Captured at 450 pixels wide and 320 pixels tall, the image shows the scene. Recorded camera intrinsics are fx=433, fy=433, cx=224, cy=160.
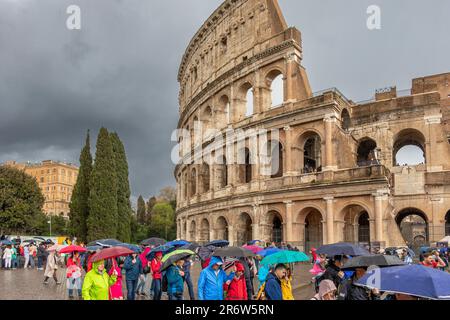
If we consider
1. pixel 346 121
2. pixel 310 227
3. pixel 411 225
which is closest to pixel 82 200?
pixel 310 227

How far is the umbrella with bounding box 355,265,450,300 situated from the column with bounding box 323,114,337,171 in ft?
72.3

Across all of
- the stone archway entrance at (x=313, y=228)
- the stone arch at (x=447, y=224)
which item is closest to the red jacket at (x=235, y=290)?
the stone archway entrance at (x=313, y=228)

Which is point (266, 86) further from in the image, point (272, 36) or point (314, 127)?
point (314, 127)

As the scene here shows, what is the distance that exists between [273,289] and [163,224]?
68431mm

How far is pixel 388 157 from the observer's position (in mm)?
31109

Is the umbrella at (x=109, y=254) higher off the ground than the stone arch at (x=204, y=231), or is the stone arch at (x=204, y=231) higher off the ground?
the umbrella at (x=109, y=254)

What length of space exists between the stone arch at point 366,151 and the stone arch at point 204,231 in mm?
13649

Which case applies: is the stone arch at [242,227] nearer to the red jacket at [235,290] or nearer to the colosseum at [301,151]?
the colosseum at [301,151]

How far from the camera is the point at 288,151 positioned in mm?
29281

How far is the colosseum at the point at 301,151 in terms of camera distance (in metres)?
27.0

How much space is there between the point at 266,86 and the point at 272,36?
11.7 feet

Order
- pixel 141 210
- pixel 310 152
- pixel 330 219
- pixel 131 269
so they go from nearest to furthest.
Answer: pixel 131 269 → pixel 330 219 → pixel 310 152 → pixel 141 210

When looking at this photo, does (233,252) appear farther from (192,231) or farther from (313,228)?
(192,231)

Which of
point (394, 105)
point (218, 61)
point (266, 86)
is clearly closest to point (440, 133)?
point (394, 105)
